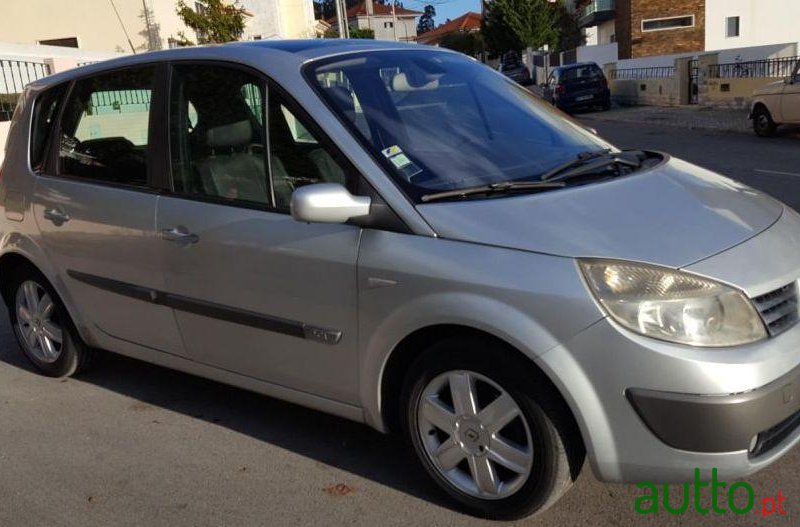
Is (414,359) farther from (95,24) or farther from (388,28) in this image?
(388,28)

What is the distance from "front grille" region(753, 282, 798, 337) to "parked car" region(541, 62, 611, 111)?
25.3m

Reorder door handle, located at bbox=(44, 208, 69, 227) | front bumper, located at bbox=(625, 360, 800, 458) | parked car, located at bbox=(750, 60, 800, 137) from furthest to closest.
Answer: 1. parked car, located at bbox=(750, 60, 800, 137)
2. door handle, located at bbox=(44, 208, 69, 227)
3. front bumper, located at bbox=(625, 360, 800, 458)

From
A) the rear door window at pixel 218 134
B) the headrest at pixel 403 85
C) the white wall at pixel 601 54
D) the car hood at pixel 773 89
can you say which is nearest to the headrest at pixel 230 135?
the rear door window at pixel 218 134

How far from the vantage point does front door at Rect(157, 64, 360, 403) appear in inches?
129

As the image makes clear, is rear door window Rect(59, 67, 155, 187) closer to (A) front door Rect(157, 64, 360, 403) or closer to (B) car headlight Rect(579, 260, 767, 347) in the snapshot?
(A) front door Rect(157, 64, 360, 403)

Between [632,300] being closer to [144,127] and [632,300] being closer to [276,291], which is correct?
[276,291]

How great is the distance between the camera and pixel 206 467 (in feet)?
12.3

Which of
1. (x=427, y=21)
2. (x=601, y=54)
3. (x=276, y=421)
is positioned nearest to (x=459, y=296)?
(x=276, y=421)

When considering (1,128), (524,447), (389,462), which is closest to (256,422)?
(389,462)

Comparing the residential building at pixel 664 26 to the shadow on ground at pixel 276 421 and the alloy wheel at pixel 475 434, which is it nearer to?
the shadow on ground at pixel 276 421

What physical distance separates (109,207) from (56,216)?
19.6 inches

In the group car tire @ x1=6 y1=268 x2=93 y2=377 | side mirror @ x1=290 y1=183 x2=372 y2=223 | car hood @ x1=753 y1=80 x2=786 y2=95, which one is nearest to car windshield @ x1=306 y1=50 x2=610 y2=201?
side mirror @ x1=290 y1=183 x2=372 y2=223

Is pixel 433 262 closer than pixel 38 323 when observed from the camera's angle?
Yes

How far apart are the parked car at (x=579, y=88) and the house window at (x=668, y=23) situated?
50.5 feet
